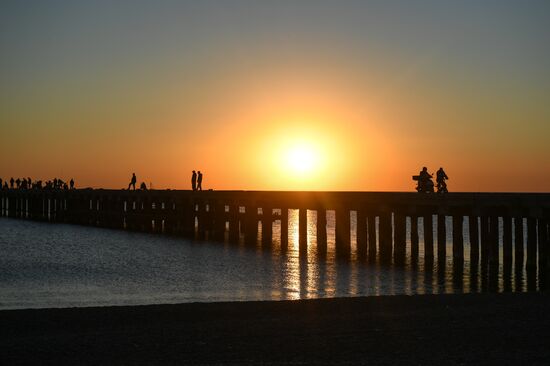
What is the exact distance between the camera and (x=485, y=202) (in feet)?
93.9

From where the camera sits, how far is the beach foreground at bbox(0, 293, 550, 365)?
28.7 feet

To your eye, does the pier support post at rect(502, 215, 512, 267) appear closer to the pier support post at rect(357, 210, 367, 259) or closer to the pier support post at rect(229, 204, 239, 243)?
the pier support post at rect(357, 210, 367, 259)

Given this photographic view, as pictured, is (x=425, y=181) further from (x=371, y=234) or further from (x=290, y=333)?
(x=290, y=333)

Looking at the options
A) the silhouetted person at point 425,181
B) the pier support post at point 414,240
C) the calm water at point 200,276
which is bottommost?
the calm water at point 200,276

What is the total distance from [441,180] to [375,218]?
6340mm

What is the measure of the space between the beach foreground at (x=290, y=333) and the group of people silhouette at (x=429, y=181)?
62.8 feet

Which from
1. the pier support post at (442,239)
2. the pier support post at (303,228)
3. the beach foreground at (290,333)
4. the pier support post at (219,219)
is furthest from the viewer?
the pier support post at (219,219)

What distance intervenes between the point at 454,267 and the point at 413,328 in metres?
19.7

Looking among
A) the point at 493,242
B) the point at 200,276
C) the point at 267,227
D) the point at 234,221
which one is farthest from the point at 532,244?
the point at 234,221

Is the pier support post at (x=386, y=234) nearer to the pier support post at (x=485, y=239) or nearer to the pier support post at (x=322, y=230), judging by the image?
the pier support post at (x=322, y=230)

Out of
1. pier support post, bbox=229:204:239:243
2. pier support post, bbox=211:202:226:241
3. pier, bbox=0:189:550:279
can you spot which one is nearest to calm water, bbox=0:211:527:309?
pier, bbox=0:189:550:279

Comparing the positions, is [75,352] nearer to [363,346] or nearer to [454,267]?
[363,346]

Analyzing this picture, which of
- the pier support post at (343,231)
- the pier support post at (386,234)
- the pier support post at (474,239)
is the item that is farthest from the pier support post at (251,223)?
the pier support post at (474,239)

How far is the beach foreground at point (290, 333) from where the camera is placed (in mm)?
8742
